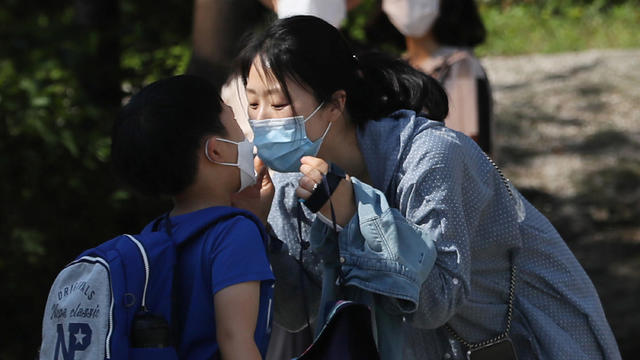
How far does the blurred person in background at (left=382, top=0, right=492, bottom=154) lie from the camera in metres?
4.02

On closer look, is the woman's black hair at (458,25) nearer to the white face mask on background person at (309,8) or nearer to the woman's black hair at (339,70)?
the white face mask on background person at (309,8)

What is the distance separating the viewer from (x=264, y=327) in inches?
78.6

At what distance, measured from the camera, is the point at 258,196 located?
7.62 feet

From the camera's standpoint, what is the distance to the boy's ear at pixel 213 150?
79.3 inches

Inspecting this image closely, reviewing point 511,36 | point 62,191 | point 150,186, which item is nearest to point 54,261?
point 62,191

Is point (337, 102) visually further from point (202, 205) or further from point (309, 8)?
point (309, 8)

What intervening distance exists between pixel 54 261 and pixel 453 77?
177cm

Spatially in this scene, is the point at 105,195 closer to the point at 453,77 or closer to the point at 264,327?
the point at 453,77

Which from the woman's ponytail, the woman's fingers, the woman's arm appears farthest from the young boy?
the woman's ponytail

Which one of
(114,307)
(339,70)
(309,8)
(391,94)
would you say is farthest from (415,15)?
(114,307)

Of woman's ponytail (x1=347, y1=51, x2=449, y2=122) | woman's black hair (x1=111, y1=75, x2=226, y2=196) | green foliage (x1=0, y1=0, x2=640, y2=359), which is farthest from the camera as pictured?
green foliage (x1=0, y1=0, x2=640, y2=359)

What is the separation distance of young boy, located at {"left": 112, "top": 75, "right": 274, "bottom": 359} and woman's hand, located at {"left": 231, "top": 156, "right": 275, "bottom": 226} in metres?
0.19

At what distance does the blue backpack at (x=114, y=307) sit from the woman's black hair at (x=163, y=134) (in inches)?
6.3

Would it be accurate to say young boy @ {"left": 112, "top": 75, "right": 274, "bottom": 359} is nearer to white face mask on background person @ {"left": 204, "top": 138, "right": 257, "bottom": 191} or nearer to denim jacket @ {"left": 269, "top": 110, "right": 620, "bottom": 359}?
white face mask on background person @ {"left": 204, "top": 138, "right": 257, "bottom": 191}
